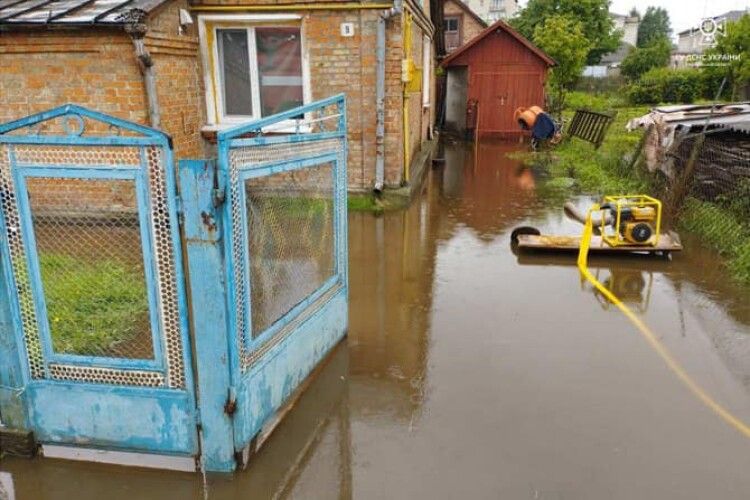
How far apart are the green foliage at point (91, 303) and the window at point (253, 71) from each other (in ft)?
15.1

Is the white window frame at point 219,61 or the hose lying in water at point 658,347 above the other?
the white window frame at point 219,61

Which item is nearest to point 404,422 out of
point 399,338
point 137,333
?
point 399,338

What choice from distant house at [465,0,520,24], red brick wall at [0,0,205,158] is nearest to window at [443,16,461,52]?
red brick wall at [0,0,205,158]

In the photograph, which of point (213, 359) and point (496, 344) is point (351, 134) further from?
point (213, 359)

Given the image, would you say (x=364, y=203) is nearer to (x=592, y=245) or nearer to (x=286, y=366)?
(x=592, y=245)

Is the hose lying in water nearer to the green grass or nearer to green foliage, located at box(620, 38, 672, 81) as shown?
the green grass

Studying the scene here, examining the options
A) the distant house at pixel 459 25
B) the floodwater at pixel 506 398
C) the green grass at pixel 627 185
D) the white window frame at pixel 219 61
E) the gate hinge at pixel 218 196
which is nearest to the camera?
the gate hinge at pixel 218 196

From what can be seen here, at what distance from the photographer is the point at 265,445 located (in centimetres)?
354

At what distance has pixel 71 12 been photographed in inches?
281

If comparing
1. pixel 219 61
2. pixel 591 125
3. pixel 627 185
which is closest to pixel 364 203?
pixel 219 61

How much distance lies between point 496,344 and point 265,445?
7.00ft

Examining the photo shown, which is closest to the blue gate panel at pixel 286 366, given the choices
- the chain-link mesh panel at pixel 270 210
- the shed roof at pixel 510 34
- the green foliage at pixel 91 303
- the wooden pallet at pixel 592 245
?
the chain-link mesh panel at pixel 270 210

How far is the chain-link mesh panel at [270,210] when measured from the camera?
3108 mm

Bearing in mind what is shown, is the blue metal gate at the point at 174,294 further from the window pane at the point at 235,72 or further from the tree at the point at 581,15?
the tree at the point at 581,15
